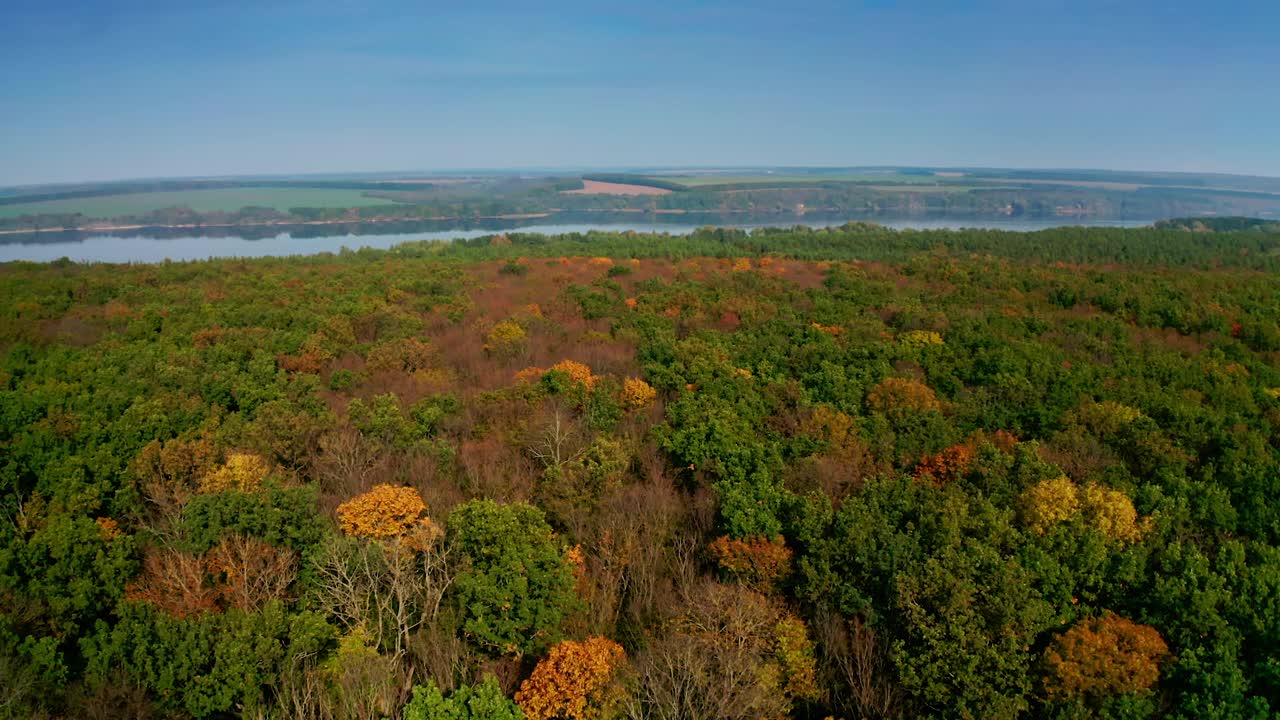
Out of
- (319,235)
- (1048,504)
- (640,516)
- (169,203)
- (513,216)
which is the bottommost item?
(640,516)

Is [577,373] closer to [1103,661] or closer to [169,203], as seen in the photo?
[1103,661]

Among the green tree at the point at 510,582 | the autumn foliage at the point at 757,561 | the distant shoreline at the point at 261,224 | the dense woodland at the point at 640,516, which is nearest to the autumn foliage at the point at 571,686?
the dense woodland at the point at 640,516

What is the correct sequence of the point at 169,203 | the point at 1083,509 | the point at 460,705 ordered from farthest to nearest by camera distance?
the point at 169,203 < the point at 1083,509 < the point at 460,705

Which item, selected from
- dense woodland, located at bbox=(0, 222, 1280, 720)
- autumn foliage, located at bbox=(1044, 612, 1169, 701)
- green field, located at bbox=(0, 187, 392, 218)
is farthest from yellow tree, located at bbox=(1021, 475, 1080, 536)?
green field, located at bbox=(0, 187, 392, 218)

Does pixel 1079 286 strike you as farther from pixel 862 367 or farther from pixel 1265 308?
pixel 862 367

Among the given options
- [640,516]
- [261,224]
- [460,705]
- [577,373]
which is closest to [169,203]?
[261,224]

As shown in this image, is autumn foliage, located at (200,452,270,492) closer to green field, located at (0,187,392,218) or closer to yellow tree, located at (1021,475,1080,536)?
yellow tree, located at (1021,475,1080,536)
